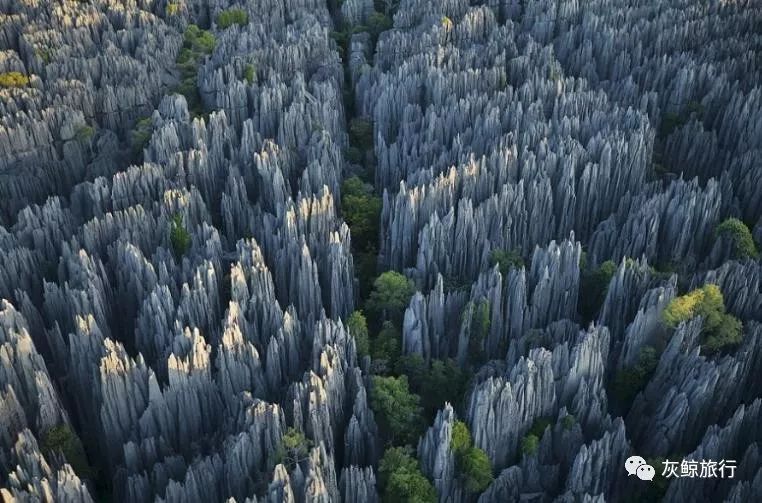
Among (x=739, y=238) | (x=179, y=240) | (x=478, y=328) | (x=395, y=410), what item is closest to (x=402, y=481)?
(x=395, y=410)

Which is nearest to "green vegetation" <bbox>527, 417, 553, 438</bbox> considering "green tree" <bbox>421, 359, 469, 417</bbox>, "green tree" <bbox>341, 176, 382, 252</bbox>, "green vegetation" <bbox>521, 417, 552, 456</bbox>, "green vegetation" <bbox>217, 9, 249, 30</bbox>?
"green vegetation" <bbox>521, 417, 552, 456</bbox>

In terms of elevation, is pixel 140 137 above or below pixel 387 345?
above

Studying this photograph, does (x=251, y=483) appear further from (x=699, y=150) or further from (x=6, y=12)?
(x=6, y=12)

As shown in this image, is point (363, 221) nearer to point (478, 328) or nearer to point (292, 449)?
point (478, 328)

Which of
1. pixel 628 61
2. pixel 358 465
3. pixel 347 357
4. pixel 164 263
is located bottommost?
pixel 358 465

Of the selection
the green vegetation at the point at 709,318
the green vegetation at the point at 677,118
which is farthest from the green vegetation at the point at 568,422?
the green vegetation at the point at 677,118

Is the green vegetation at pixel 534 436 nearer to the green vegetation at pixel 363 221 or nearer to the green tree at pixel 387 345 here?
the green tree at pixel 387 345

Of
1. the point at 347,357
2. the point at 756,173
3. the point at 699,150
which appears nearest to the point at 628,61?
the point at 699,150
